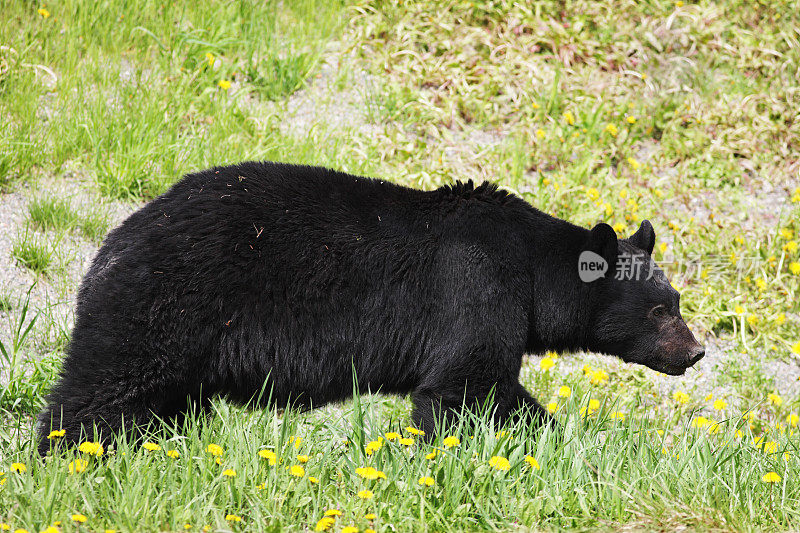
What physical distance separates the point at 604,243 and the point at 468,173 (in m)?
2.93

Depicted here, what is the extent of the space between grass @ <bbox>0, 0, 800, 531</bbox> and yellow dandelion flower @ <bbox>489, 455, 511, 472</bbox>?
7 centimetres

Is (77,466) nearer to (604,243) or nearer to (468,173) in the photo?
(604,243)

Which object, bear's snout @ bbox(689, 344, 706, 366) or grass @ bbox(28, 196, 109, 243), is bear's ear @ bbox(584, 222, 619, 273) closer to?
bear's snout @ bbox(689, 344, 706, 366)

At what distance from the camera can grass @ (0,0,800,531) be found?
131 inches

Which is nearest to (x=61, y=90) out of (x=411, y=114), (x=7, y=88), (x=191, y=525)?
(x=7, y=88)

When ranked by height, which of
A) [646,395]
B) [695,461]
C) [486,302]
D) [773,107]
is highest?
[773,107]

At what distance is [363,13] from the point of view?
841 cm

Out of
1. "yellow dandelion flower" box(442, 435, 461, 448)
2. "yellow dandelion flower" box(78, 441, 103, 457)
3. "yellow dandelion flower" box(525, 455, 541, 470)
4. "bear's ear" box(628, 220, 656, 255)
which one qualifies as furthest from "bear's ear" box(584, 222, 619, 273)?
"yellow dandelion flower" box(78, 441, 103, 457)

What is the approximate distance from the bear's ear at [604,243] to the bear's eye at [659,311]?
0.35 m

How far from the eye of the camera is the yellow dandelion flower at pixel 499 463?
330 centimetres

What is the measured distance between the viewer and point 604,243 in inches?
174

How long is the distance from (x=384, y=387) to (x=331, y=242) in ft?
2.72

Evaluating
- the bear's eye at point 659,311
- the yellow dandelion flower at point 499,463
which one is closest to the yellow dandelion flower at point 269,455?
the yellow dandelion flower at point 499,463

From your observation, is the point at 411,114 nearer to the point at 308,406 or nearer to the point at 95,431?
the point at 308,406
